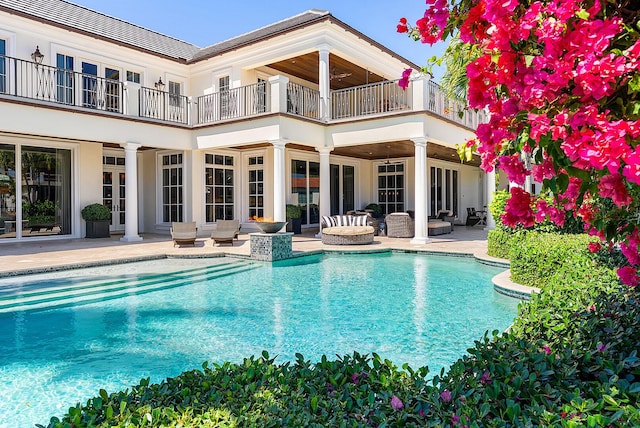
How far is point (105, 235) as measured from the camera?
1502cm

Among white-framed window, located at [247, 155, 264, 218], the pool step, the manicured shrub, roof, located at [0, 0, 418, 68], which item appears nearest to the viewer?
the manicured shrub

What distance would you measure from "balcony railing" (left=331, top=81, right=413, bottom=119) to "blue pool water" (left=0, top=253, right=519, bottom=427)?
6.83 metres

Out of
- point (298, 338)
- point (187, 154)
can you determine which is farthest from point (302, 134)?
point (298, 338)

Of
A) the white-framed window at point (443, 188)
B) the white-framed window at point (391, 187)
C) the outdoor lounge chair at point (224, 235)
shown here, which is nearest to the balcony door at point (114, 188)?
the outdoor lounge chair at point (224, 235)

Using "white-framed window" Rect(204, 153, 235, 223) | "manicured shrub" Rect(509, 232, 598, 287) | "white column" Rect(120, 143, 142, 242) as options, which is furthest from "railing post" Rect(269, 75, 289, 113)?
"manicured shrub" Rect(509, 232, 598, 287)

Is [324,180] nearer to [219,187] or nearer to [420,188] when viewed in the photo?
[420,188]

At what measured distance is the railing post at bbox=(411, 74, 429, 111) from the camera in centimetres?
1270

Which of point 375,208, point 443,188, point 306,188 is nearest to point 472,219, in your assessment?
point 443,188

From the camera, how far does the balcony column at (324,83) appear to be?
13766 millimetres

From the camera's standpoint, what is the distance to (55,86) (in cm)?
1309

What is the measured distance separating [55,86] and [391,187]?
14084 millimetres

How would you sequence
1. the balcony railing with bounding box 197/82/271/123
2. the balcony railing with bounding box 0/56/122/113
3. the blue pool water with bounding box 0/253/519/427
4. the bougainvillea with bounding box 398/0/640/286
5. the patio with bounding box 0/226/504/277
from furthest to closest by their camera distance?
the balcony railing with bounding box 197/82/271/123, the balcony railing with bounding box 0/56/122/113, the patio with bounding box 0/226/504/277, the blue pool water with bounding box 0/253/519/427, the bougainvillea with bounding box 398/0/640/286

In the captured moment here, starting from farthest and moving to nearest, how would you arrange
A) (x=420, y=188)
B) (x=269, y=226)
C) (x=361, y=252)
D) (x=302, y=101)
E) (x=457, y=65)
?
(x=302, y=101) → (x=420, y=188) → (x=361, y=252) → (x=269, y=226) → (x=457, y=65)

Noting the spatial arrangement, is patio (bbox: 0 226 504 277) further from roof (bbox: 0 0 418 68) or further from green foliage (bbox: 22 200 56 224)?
roof (bbox: 0 0 418 68)
